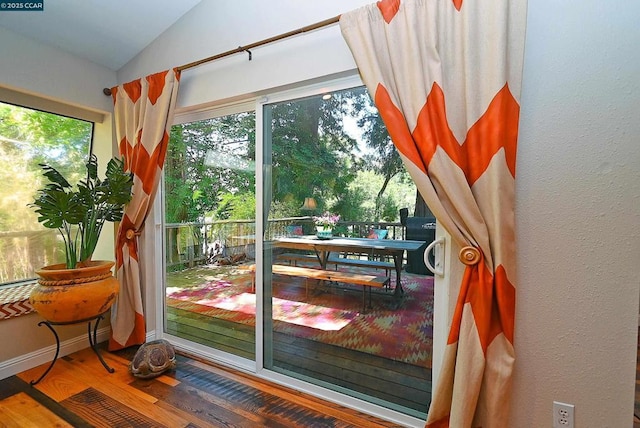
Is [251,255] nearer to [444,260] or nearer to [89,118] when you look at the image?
[444,260]

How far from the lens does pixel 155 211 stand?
2553 millimetres

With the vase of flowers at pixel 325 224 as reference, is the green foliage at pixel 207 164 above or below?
above

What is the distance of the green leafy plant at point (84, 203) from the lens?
185cm

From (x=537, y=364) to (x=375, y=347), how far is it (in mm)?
854

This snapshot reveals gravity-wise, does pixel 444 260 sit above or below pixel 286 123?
below

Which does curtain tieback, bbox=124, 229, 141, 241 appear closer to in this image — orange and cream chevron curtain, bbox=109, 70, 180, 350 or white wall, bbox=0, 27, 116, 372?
orange and cream chevron curtain, bbox=109, 70, 180, 350

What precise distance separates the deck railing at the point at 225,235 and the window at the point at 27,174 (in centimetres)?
97

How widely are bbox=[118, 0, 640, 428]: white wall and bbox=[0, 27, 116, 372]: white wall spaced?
3049mm

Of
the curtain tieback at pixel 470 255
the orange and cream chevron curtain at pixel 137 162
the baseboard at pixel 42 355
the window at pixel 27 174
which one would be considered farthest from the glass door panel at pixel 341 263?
the window at pixel 27 174

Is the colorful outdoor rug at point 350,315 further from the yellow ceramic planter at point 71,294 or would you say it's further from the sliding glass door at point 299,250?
the yellow ceramic planter at point 71,294

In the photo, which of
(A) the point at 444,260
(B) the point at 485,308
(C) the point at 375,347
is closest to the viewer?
(B) the point at 485,308

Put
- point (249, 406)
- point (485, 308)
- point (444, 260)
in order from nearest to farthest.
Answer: point (485, 308), point (444, 260), point (249, 406)

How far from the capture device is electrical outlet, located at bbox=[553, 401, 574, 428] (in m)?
1.23

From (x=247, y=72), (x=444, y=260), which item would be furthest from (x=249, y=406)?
(x=247, y=72)
